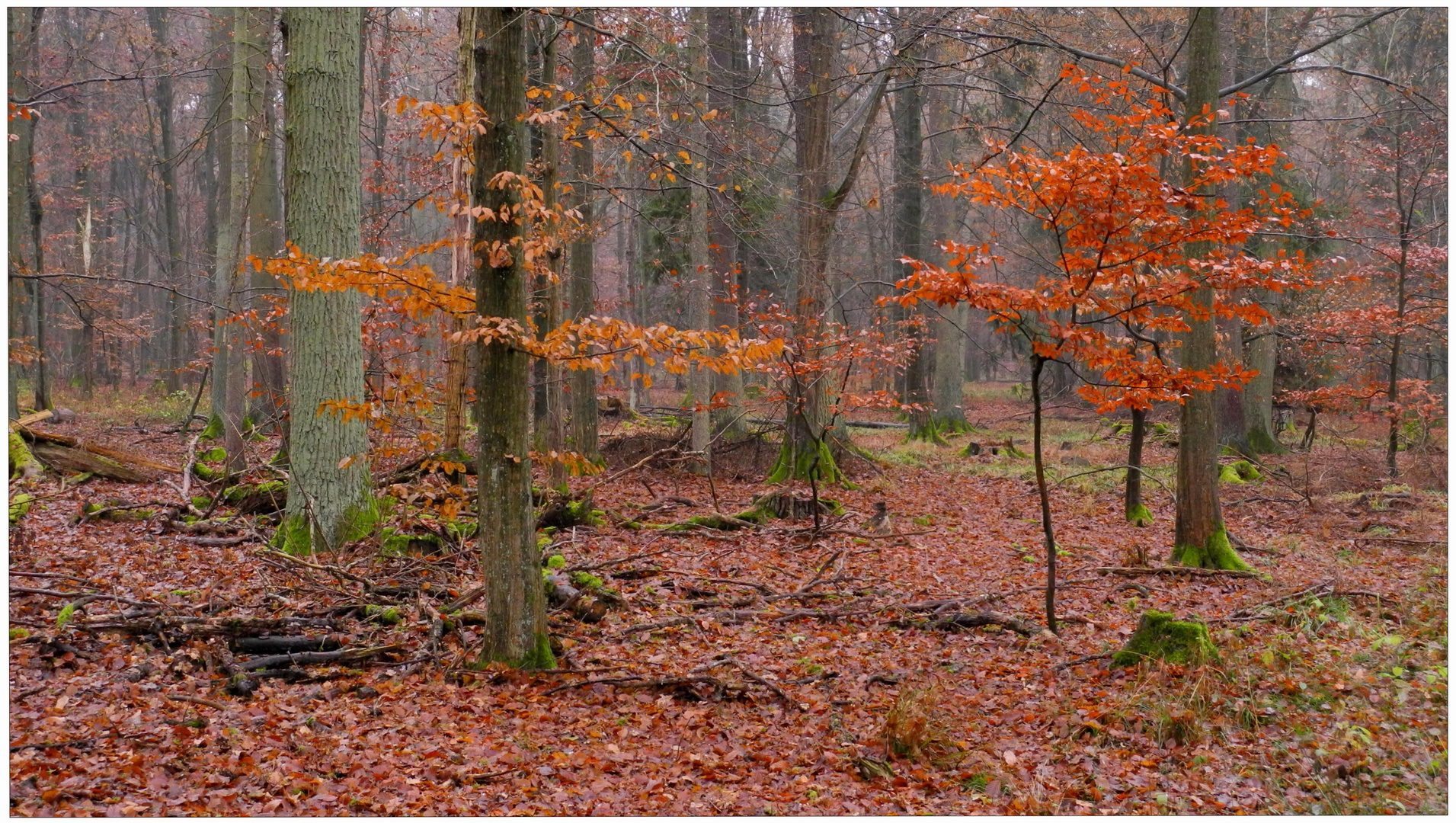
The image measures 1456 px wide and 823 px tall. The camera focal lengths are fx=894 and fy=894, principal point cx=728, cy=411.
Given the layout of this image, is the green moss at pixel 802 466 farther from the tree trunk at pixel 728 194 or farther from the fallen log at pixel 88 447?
the fallen log at pixel 88 447

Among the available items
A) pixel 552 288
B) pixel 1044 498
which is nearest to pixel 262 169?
pixel 552 288

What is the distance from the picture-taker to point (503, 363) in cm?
523

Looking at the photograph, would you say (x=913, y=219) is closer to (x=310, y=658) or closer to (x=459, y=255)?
(x=459, y=255)

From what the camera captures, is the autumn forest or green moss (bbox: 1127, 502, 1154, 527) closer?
the autumn forest

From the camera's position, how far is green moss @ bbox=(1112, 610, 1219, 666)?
18.2 feet

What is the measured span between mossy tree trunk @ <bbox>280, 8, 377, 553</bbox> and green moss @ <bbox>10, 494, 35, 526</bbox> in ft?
7.83

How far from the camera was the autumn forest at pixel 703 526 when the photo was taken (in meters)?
4.44

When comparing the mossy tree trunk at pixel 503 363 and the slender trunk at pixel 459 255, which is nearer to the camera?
the mossy tree trunk at pixel 503 363

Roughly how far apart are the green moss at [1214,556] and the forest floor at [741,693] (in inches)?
10.7

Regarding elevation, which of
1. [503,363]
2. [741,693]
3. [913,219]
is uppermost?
[913,219]

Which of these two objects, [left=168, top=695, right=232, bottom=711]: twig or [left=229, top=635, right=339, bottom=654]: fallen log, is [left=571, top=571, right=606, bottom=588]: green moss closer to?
[left=229, top=635, right=339, bottom=654]: fallen log

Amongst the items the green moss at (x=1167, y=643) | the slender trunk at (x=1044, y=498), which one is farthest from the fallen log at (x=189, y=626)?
the green moss at (x=1167, y=643)

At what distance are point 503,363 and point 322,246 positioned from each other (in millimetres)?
3313

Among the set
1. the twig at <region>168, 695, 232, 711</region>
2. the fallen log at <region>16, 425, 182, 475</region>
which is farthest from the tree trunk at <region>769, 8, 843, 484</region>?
the twig at <region>168, 695, 232, 711</region>
